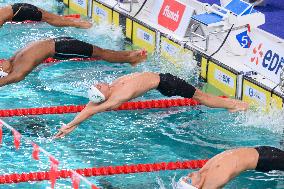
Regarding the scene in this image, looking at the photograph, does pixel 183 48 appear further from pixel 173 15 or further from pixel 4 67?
pixel 4 67

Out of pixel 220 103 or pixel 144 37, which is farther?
pixel 144 37

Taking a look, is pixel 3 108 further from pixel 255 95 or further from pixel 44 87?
pixel 255 95

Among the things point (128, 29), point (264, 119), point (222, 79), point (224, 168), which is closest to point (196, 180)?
point (224, 168)

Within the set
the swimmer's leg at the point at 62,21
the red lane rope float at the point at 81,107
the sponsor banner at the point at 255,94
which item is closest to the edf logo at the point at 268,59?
the sponsor banner at the point at 255,94

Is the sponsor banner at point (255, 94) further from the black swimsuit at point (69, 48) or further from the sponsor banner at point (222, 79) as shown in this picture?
the black swimsuit at point (69, 48)

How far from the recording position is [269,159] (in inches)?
261

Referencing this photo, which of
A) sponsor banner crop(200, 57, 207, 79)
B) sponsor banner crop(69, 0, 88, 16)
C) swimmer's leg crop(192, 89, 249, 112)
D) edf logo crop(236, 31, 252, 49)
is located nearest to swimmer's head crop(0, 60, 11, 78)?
swimmer's leg crop(192, 89, 249, 112)

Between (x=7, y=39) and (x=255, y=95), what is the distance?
12.0ft

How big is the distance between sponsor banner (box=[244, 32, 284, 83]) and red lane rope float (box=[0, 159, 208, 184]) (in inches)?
72.2

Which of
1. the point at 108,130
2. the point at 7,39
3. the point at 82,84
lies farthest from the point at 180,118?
the point at 7,39

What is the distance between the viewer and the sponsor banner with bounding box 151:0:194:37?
10.6 metres

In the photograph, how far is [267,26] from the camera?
11.1 metres

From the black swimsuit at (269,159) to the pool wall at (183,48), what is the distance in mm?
2228

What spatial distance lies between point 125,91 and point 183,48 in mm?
2666
